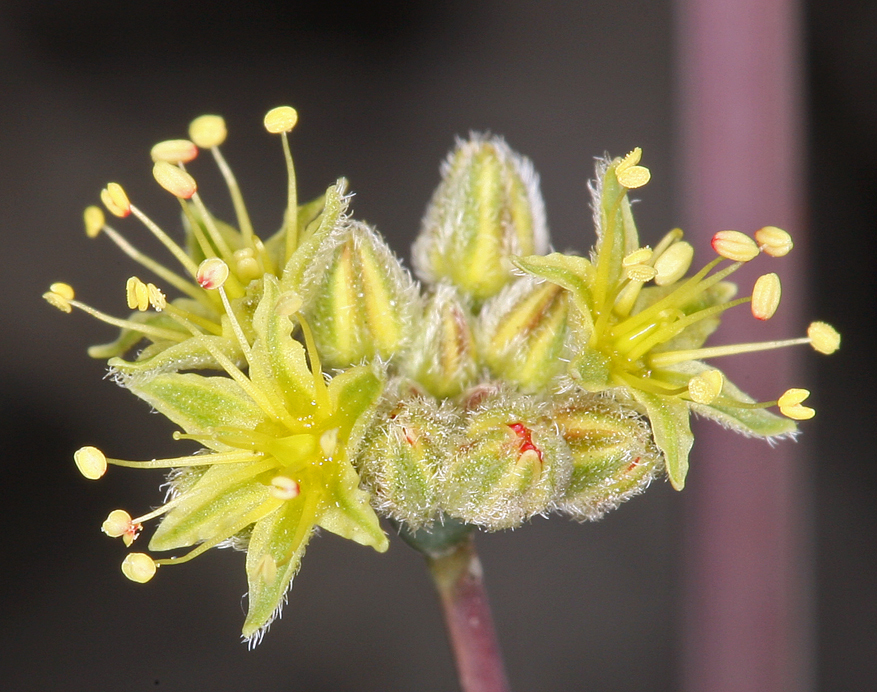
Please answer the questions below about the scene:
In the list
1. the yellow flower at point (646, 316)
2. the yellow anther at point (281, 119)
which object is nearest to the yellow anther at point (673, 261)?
the yellow flower at point (646, 316)

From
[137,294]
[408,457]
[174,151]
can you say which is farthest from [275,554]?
[174,151]

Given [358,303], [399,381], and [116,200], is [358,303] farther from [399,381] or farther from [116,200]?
[116,200]

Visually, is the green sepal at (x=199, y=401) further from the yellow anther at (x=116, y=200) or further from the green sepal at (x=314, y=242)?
the yellow anther at (x=116, y=200)

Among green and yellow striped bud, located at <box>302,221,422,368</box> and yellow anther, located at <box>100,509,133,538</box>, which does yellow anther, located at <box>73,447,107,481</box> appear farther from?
green and yellow striped bud, located at <box>302,221,422,368</box>

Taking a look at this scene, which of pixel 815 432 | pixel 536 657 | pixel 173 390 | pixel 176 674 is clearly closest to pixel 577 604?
pixel 536 657

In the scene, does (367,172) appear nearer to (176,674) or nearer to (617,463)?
(176,674)

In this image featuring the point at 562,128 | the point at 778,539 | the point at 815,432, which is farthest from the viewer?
the point at 562,128

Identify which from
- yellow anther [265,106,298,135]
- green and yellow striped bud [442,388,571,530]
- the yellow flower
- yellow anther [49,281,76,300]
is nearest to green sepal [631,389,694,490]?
the yellow flower
